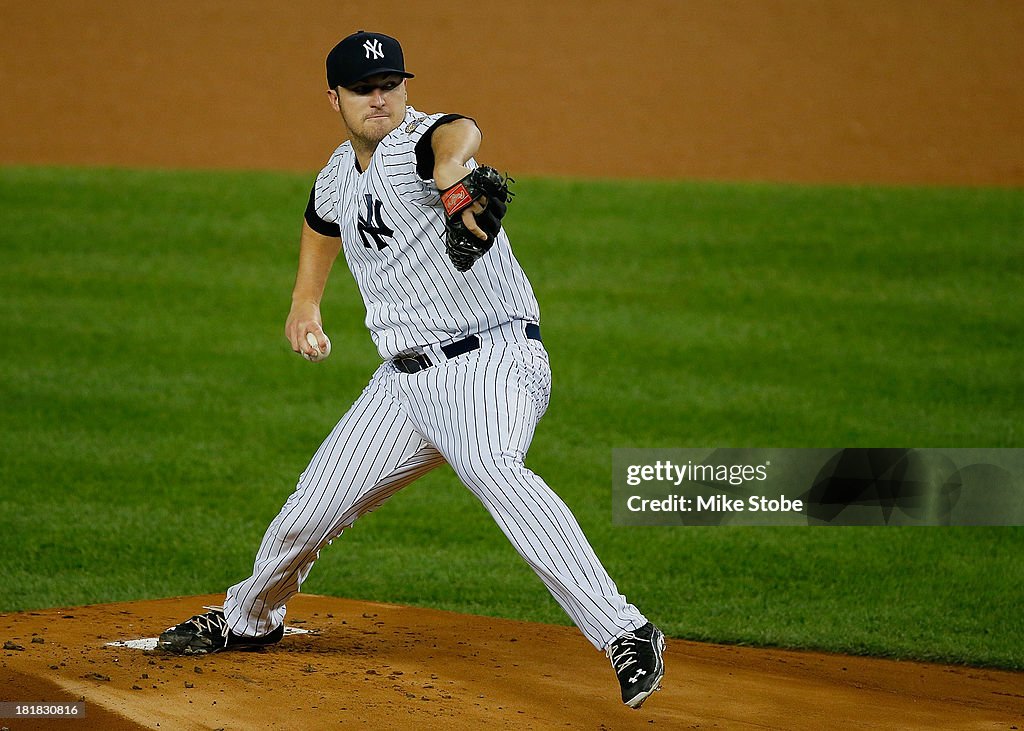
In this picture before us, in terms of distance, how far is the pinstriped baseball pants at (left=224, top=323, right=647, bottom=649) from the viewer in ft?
10.6

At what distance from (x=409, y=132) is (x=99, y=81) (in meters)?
12.6

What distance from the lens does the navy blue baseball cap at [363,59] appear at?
3322 millimetres

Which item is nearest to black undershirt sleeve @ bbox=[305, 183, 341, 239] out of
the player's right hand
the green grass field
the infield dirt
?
the player's right hand

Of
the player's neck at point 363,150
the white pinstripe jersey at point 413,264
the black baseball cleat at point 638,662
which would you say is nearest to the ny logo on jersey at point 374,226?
the white pinstripe jersey at point 413,264

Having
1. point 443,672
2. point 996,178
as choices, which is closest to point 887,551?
point 443,672

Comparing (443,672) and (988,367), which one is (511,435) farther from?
(988,367)

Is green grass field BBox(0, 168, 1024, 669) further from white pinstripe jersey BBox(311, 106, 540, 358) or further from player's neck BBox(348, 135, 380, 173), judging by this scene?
player's neck BBox(348, 135, 380, 173)

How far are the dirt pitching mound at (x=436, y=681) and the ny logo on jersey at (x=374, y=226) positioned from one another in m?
1.17

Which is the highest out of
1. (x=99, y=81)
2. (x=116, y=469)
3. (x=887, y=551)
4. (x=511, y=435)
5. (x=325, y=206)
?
(x=99, y=81)

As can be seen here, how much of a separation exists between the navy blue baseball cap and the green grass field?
2382 millimetres

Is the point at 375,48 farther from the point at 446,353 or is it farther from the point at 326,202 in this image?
the point at 446,353

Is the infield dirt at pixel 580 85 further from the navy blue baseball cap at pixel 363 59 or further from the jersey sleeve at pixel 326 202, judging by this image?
the navy blue baseball cap at pixel 363 59

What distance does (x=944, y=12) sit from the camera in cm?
1540

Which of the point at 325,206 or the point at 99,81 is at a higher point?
the point at 99,81
